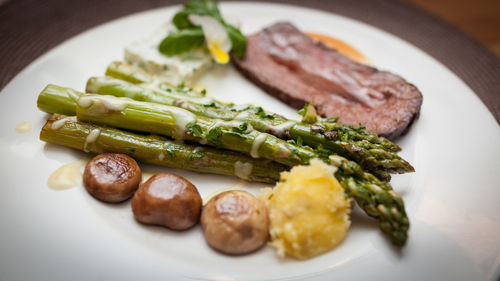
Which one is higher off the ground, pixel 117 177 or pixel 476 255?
pixel 476 255

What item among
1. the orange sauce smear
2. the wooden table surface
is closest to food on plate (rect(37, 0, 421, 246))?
the orange sauce smear

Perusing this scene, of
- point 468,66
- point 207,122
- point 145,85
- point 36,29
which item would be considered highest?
point 468,66

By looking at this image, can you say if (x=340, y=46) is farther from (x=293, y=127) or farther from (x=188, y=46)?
(x=293, y=127)

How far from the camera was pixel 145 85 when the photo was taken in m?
4.11

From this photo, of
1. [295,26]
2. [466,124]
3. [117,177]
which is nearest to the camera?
[117,177]

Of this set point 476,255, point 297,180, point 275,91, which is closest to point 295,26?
point 275,91

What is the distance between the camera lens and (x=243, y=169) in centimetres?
343

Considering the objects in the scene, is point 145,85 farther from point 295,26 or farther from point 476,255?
point 476,255

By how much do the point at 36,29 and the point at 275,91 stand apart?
2981 millimetres

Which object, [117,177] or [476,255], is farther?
[117,177]

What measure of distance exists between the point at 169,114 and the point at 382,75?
2.37 meters

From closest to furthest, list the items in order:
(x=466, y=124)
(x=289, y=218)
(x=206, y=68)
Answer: (x=289, y=218) < (x=466, y=124) < (x=206, y=68)

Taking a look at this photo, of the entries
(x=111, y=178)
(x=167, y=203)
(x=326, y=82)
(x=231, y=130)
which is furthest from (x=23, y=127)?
(x=326, y=82)

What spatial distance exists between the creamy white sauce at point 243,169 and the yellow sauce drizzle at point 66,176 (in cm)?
129
